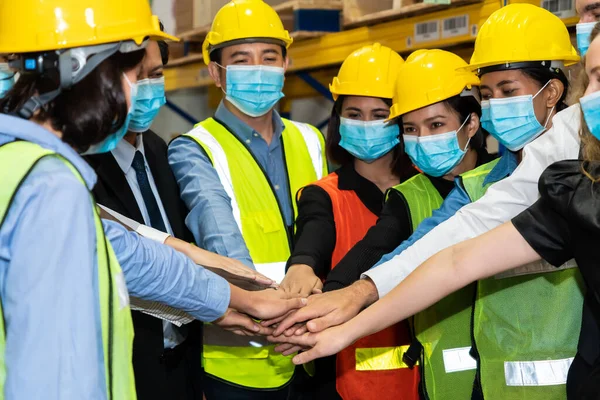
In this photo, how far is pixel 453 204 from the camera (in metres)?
2.64

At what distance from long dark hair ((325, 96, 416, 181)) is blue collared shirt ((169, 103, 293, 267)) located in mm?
223

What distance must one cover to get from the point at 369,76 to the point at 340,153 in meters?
0.36

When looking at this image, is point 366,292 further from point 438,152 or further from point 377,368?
point 438,152

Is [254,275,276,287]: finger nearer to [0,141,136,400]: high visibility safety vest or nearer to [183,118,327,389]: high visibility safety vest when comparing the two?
[183,118,327,389]: high visibility safety vest

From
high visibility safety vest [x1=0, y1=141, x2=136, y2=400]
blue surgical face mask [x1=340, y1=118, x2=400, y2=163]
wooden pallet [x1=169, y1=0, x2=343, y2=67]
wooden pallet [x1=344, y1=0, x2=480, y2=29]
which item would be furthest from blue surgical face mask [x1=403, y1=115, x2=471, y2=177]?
wooden pallet [x1=169, y1=0, x2=343, y2=67]

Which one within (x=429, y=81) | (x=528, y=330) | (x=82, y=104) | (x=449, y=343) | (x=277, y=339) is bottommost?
(x=277, y=339)

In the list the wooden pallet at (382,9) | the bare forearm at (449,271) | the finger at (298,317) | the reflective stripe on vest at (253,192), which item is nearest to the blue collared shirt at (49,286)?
the bare forearm at (449,271)

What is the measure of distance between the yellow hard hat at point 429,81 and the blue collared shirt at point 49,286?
178 cm

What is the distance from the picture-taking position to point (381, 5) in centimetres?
482

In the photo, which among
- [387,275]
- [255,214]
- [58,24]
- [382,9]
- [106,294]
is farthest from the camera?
[382,9]

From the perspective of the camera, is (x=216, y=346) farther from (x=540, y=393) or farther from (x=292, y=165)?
(x=540, y=393)

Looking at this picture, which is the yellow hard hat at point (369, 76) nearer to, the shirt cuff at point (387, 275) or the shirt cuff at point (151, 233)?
the shirt cuff at point (387, 275)

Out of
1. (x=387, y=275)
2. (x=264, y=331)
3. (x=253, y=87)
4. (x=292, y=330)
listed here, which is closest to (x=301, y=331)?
(x=292, y=330)

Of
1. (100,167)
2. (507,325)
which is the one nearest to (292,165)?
(100,167)
